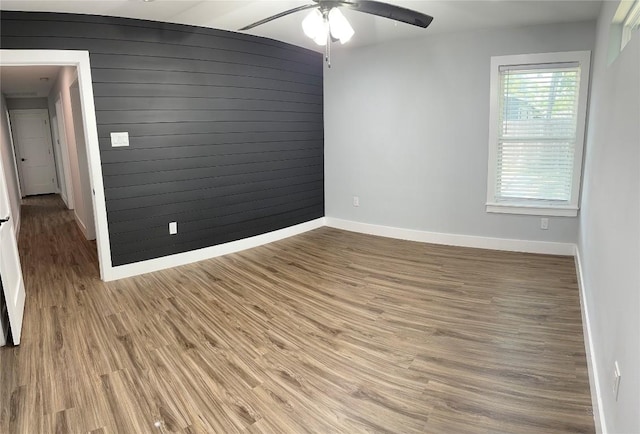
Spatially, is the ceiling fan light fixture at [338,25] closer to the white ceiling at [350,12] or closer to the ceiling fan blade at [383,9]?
the ceiling fan blade at [383,9]

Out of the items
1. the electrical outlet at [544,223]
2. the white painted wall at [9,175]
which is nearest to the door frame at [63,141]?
the white painted wall at [9,175]

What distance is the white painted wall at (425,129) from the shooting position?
14.7 feet

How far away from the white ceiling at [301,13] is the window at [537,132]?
0.47 meters

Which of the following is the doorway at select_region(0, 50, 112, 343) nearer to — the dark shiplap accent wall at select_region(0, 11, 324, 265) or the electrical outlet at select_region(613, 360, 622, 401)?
the dark shiplap accent wall at select_region(0, 11, 324, 265)

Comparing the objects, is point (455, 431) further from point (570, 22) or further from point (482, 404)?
point (570, 22)

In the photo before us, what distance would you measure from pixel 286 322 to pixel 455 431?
1.52m

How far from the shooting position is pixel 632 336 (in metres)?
1.36

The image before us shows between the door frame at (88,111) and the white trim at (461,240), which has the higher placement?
the door frame at (88,111)

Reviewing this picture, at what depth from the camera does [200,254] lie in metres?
4.60

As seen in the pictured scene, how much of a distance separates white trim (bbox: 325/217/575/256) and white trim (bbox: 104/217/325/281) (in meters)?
0.79

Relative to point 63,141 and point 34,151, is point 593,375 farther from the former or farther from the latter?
point 34,151

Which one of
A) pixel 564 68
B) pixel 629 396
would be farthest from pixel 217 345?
pixel 564 68

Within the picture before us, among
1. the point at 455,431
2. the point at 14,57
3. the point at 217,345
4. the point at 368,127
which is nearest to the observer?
the point at 455,431

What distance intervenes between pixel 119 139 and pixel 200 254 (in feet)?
4.99
